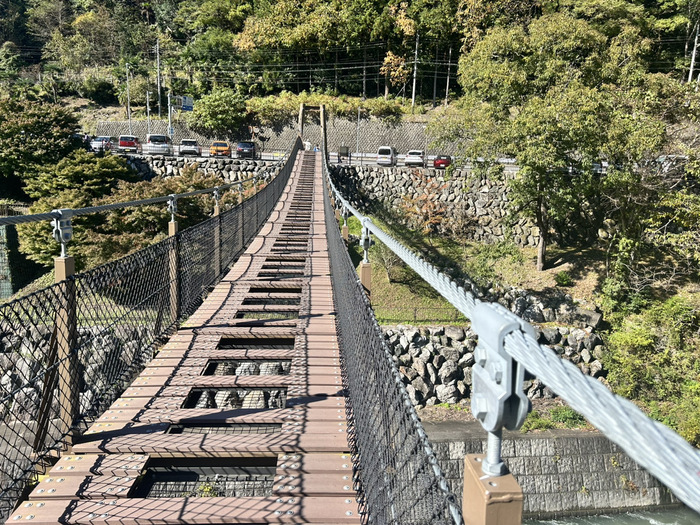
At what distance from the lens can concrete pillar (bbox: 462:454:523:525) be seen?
0.87 metres

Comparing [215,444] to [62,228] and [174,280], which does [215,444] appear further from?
[174,280]

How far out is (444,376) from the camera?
49.7ft

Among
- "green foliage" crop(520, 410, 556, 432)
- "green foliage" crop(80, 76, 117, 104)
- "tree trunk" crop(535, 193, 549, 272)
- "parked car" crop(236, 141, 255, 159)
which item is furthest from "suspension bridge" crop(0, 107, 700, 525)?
"green foliage" crop(80, 76, 117, 104)

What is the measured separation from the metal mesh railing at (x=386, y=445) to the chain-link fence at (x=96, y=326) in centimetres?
162

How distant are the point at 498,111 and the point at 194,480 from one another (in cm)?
1780

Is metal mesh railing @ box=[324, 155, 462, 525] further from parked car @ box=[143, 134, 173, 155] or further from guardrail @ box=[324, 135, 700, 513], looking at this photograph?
parked car @ box=[143, 134, 173, 155]

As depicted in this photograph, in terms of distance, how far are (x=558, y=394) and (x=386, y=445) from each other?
133 cm

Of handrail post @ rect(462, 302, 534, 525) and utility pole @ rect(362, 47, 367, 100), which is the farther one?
utility pole @ rect(362, 47, 367, 100)

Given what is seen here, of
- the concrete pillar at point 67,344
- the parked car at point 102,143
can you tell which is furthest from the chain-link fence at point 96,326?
the parked car at point 102,143

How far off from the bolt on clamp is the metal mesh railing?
21 cm

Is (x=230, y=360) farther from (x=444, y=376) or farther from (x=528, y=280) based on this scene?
(x=528, y=280)

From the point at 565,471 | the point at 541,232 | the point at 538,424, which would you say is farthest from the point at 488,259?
the point at 565,471

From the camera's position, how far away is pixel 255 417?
3.18 metres

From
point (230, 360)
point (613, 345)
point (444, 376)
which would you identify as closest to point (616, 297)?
point (613, 345)
